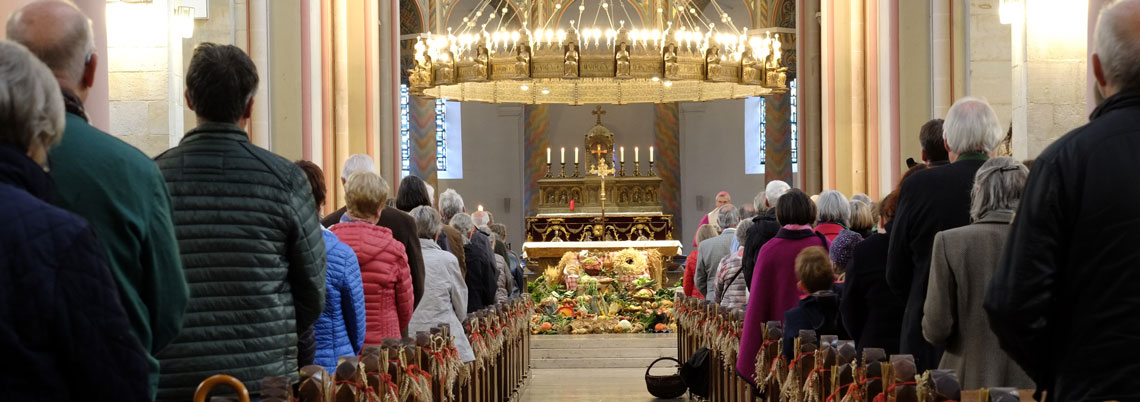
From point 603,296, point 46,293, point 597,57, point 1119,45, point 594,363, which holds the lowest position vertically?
point 594,363

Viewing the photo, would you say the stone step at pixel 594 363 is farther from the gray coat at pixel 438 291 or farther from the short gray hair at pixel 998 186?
the short gray hair at pixel 998 186

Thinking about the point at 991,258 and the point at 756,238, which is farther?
the point at 756,238

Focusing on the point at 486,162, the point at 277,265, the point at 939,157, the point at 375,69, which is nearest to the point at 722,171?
the point at 486,162

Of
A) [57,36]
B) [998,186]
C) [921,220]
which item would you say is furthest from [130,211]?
[921,220]

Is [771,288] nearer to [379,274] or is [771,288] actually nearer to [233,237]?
[379,274]

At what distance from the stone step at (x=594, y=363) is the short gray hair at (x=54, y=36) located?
37.4 ft

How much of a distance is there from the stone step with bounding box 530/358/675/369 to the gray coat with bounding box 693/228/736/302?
2.78 m

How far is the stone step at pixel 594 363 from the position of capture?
14141mm

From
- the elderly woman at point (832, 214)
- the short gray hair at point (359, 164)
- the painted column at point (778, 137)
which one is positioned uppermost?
the painted column at point (778, 137)

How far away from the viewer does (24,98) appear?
2.35 meters

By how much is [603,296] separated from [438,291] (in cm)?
948

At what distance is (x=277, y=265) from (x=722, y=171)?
974 inches

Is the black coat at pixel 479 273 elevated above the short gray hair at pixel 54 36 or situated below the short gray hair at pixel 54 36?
below

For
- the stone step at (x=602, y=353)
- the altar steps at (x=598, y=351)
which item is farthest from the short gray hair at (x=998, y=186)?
the stone step at (x=602, y=353)
